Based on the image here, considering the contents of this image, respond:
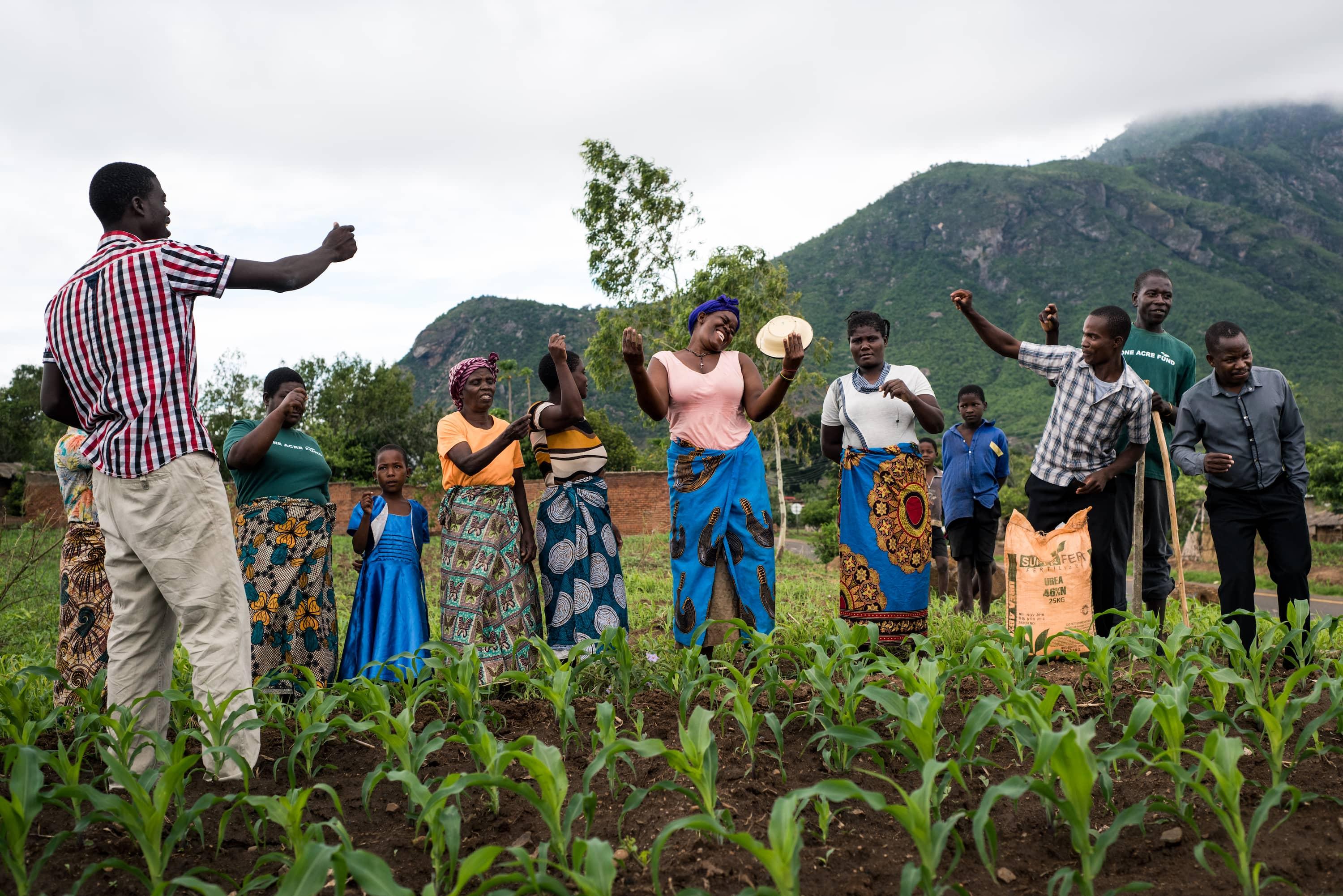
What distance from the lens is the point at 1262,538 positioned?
4.10 m

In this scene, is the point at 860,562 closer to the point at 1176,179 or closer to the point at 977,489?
the point at 977,489

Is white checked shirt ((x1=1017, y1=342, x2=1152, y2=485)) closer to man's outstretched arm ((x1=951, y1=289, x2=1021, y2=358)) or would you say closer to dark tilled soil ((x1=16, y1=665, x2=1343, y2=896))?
man's outstretched arm ((x1=951, y1=289, x2=1021, y2=358))

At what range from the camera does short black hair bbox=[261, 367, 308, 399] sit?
4.16m

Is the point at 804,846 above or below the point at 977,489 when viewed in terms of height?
below

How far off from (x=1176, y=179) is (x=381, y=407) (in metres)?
80.3

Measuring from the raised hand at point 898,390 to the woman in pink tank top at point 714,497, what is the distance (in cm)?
52

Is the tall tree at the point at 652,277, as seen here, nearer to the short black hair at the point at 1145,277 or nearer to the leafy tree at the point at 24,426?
the short black hair at the point at 1145,277

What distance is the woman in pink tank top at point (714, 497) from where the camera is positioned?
13.5ft

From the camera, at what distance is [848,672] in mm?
3117

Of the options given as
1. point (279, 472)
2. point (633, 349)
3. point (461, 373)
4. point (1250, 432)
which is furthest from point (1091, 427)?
point (279, 472)

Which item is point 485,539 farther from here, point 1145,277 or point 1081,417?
point 1145,277

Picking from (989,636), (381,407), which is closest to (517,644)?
(989,636)

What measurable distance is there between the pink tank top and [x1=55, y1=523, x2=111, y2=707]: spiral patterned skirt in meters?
2.60

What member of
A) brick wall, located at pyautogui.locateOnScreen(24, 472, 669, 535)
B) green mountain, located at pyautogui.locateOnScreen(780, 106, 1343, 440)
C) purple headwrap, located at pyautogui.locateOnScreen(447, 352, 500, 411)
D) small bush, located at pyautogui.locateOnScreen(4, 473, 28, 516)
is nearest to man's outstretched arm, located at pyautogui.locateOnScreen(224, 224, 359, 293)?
purple headwrap, located at pyautogui.locateOnScreen(447, 352, 500, 411)
